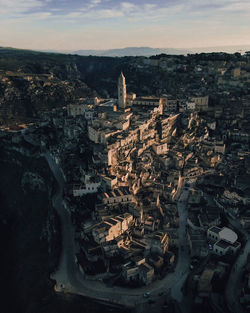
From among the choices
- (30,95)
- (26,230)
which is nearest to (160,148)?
(26,230)

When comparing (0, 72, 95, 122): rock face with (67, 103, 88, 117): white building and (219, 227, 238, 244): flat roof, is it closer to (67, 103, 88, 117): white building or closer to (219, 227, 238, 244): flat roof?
(67, 103, 88, 117): white building

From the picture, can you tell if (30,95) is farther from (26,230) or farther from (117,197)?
(117,197)

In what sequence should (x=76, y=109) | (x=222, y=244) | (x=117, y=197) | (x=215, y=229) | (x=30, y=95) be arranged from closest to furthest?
1. (x=222, y=244)
2. (x=215, y=229)
3. (x=117, y=197)
4. (x=76, y=109)
5. (x=30, y=95)

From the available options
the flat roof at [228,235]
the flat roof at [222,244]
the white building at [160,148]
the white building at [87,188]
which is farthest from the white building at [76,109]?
the flat roof at [222,244]

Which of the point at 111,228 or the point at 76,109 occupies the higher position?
the point at 76,109

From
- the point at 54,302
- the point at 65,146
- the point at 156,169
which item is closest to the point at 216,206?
the point at 156,169

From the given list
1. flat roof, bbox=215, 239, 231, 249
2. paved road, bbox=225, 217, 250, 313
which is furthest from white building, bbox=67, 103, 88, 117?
paved road, bbox=225, 217, 250, 313

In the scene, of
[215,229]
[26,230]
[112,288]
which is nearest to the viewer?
[112,288]

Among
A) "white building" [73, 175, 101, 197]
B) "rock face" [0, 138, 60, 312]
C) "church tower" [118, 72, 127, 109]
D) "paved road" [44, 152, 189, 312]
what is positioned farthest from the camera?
"church tower" [118, 72, 127, 109]

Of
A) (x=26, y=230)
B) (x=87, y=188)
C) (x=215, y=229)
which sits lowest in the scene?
(x=26, y=230)
